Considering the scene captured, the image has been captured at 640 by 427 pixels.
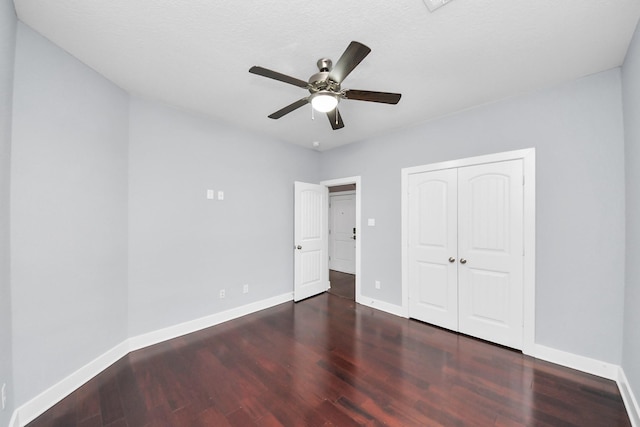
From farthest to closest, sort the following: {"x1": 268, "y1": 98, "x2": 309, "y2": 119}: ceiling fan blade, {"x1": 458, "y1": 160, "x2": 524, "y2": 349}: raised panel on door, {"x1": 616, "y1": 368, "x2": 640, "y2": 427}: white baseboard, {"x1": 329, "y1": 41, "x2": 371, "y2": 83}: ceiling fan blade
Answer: {"x1": 458, "y1": 160, "x2": 524, "y2": 349}: raised panel on door, {"x1": 268, "y1": 98, "x2": 309, "y2": 119}: ceiling fan blade, {"x1": 616, "y1": 368, "x2": 640, "y2": 427}: white baseboard, {"x1": 329, "y1": 41, "x2": 371, "y2": 83}: ceiling fan blade

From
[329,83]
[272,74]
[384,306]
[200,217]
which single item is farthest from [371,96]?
[384,306]

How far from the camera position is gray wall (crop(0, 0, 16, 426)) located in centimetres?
142

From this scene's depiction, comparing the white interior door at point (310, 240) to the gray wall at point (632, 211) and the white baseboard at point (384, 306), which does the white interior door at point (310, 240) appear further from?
the gray wall at point (632, 211)

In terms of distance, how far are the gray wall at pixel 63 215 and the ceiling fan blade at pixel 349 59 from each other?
2.13 meters

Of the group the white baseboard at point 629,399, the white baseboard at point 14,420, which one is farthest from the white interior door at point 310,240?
the white baseboard at point 629,399

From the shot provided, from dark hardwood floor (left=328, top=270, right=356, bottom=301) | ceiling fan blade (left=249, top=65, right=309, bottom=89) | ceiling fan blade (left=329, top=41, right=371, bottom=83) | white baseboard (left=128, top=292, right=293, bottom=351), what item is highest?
ceiling fan blade (left=329, top=41, right=371, bottom=83)

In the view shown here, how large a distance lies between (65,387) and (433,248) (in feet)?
12.4

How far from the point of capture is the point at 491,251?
273 cm

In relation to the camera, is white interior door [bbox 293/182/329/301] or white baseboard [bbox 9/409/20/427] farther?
white interior door [bbox 293/182/329/301]

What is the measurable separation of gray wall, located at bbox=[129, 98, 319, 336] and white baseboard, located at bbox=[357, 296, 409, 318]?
1251 millimetres

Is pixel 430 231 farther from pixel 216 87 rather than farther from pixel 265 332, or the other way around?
pixel 216 87

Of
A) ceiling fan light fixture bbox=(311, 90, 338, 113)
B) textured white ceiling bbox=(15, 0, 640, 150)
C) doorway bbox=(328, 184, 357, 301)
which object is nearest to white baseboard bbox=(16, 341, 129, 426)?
textured white ceiling bbox=(15, 0, 640, 150)

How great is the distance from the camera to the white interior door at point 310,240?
409cm

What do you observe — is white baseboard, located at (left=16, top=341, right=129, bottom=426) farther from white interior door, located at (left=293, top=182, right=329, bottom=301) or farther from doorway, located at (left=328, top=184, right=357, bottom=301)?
doorway, located at (left=328, top=184, right=357, bottom=301)
